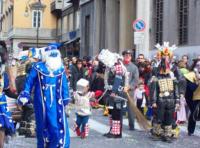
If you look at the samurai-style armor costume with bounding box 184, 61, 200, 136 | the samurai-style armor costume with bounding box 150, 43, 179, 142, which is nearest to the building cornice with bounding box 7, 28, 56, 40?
the samurai-style armor costume with bounding box 184, 61, 200, 136

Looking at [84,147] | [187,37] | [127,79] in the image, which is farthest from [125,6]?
[84,147]

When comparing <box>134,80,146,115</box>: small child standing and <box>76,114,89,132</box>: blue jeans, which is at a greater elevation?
<box>134,80,146,115</box>: small child standing

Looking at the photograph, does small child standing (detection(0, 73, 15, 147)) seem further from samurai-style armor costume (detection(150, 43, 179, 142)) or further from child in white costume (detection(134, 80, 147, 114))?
child in white costume (detection(134, 80, 147, 114))

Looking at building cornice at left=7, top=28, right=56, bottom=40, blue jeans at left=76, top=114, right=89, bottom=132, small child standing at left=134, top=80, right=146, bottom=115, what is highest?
building cornice at left=7, top=28, right=56, bottom=40

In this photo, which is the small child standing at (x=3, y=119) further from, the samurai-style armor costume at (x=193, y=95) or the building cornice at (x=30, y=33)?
the building cornice at (x=30, y=33)

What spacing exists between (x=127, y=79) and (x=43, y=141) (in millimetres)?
4295

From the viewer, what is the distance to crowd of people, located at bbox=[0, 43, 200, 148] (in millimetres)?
9109

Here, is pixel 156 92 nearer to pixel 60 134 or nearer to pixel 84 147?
pixel 84 147

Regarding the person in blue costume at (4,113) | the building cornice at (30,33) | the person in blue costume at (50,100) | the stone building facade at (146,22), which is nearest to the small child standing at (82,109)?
the person in blue costume at (50,100)

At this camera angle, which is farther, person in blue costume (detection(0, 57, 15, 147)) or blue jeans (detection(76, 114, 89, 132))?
blue jeans (detection(76, 114, 89, 132))

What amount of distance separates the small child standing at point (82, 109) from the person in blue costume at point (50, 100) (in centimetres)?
338

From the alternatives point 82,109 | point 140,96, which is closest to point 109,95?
point 82,109

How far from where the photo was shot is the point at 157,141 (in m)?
12.3

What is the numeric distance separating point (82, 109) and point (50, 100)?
3.70 m
